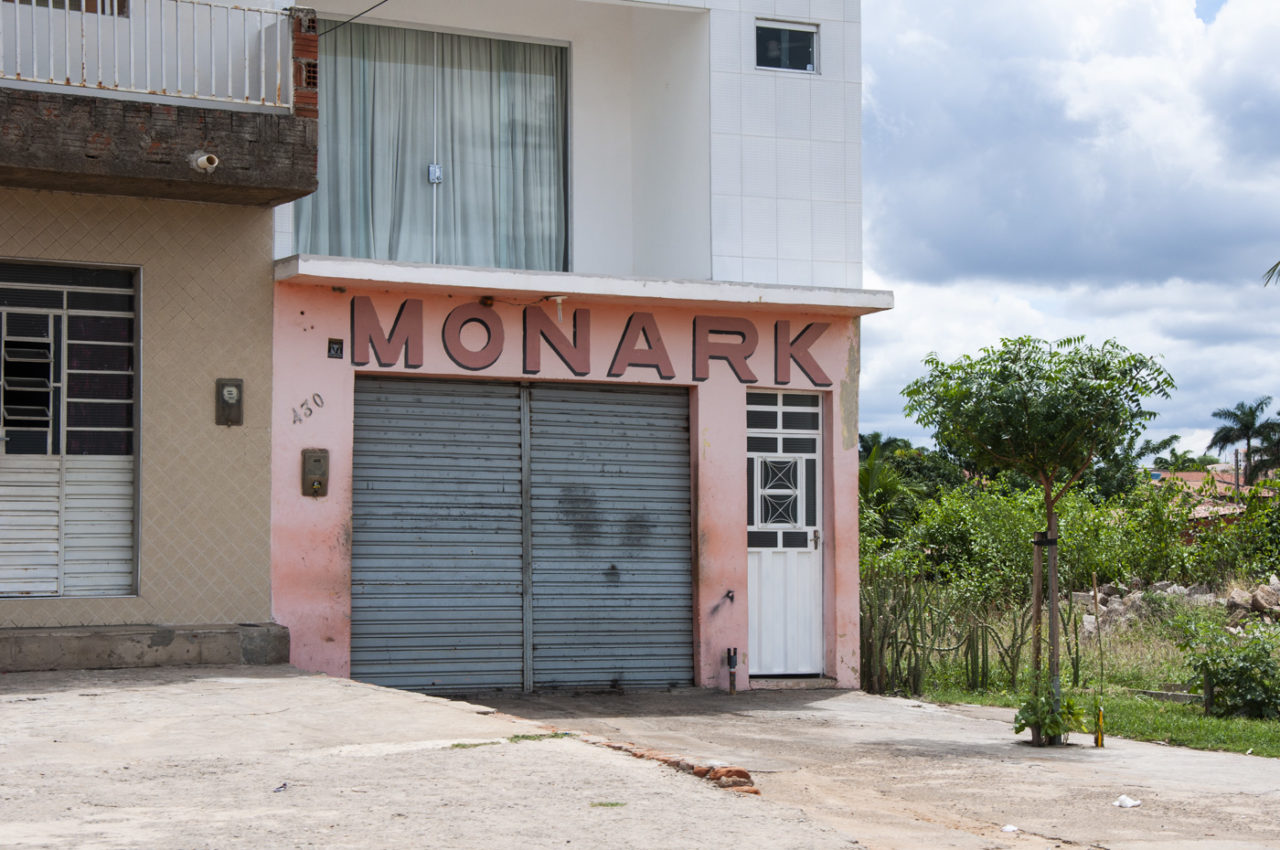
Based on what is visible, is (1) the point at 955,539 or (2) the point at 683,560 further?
(1) the point at 955,539

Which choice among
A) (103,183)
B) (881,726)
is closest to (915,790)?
(881,726)

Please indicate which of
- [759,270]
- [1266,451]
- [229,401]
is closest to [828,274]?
[759,270]

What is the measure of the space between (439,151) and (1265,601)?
1169 centimetres

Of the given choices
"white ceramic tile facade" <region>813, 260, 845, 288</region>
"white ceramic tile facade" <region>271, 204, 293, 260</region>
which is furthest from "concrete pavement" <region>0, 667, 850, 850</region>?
"white ceramic tile facade" <region>813, 260, 845, 288</region>

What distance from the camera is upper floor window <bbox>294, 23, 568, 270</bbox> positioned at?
13.3 m

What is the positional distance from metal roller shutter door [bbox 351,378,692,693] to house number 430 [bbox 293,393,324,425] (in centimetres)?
44

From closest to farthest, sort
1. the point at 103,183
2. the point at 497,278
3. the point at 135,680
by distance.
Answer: the point at 135,680 → the point at 103,183 → the point at 497,278

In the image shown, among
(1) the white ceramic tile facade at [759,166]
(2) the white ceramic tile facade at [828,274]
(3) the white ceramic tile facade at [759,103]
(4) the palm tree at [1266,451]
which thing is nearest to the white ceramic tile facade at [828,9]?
(3) the white ceramic tile facade at [759,103]

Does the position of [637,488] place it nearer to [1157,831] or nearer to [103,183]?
[103,183]

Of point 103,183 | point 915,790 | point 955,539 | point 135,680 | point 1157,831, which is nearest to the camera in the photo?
point 1157,831

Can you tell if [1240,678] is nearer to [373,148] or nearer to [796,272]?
[796,272]

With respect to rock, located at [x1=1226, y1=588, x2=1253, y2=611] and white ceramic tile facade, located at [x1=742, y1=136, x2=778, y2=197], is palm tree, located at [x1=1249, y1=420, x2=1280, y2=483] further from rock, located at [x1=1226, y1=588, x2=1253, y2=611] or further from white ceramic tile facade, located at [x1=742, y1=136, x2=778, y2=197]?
white ceramic tile facade, located at [x1=742, y1=136, x2=778, y2=197]

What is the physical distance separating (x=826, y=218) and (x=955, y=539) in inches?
499

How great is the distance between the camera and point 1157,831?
23.3 ft
